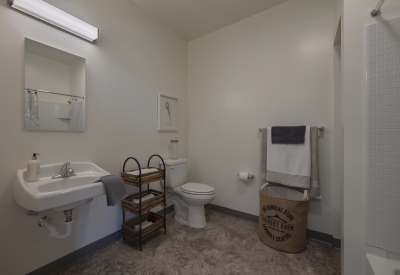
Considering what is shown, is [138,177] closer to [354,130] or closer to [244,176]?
[244,176]

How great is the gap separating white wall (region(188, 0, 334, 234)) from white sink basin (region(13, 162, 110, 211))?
1.53 meters

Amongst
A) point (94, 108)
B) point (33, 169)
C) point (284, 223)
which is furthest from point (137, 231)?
point (284, 223)

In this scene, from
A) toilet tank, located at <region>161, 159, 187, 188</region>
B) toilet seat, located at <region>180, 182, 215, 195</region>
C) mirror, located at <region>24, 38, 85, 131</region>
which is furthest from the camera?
toilet tank, located at <region>161, 159, 187, 188</region>

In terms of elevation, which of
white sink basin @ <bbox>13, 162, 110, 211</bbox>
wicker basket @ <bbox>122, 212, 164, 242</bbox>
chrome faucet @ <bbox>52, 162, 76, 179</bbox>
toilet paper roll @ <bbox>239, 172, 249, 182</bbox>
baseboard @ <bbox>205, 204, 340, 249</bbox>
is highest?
chrome faucet @ <bbox>52, 162, 76, 179</bbox>

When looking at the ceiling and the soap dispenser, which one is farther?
the ceiling

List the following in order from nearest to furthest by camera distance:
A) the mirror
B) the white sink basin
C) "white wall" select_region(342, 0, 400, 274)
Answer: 1. the white sink basin
2. "white wall" select_region(342, 0, 400, 274)
3. the mirror

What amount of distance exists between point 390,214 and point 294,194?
86 cm

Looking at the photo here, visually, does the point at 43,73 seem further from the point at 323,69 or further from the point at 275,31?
the point at 323,69

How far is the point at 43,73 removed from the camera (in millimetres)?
1283

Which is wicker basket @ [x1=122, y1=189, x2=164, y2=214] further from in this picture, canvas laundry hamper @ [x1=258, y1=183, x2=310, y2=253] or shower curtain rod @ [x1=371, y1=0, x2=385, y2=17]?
shower curtain rod @ [x1=371, y1=0, x2=385, y2=17]

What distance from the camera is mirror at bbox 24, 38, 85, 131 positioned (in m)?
1.22

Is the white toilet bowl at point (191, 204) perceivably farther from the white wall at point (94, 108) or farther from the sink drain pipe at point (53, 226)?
the sink drain pipe at point (53, 226)

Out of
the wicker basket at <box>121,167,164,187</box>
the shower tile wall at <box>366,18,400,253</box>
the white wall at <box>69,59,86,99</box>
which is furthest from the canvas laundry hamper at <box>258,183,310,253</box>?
the white wall at <box>69,59,86,99</box>

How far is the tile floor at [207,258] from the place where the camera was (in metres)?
1.34
